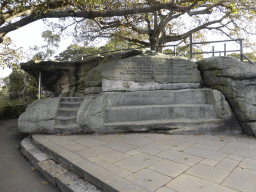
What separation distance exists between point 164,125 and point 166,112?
1.46ft

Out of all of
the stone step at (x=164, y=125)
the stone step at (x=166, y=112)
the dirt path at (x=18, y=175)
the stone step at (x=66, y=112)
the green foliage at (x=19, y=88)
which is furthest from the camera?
the green foliage at (x=19, y=88)

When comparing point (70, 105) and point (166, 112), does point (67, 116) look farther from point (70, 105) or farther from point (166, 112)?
point (166, 112)

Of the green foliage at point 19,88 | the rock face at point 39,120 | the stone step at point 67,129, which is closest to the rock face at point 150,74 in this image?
the stone step at point 67,129

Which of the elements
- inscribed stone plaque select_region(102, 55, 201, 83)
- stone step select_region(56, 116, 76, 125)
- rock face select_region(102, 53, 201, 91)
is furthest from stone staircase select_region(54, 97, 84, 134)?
inscribed stone plaque select_region(102, 55, 201, 83)

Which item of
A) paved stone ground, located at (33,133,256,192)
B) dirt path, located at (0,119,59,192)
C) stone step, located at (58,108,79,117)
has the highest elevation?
stone step, located at (58,108,79,117)

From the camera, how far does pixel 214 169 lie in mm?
2309

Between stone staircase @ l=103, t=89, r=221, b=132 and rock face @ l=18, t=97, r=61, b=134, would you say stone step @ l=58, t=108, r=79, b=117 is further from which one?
stone staircase @ l=103, t=89, r=221, b=132

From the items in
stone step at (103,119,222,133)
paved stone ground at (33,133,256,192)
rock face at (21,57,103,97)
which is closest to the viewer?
paved stone ground at (33,133,256,192)

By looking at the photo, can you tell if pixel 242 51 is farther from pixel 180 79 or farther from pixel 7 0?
pixel 7 0

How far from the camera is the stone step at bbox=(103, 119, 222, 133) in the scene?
14.8 feet

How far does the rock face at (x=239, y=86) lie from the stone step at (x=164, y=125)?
2.27 ft

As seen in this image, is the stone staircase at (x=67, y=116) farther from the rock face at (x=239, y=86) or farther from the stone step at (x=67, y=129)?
the rock face at (x=239, y=86)

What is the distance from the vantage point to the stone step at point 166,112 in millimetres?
4723

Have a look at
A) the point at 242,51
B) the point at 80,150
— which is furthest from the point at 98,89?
the point at 242,51
